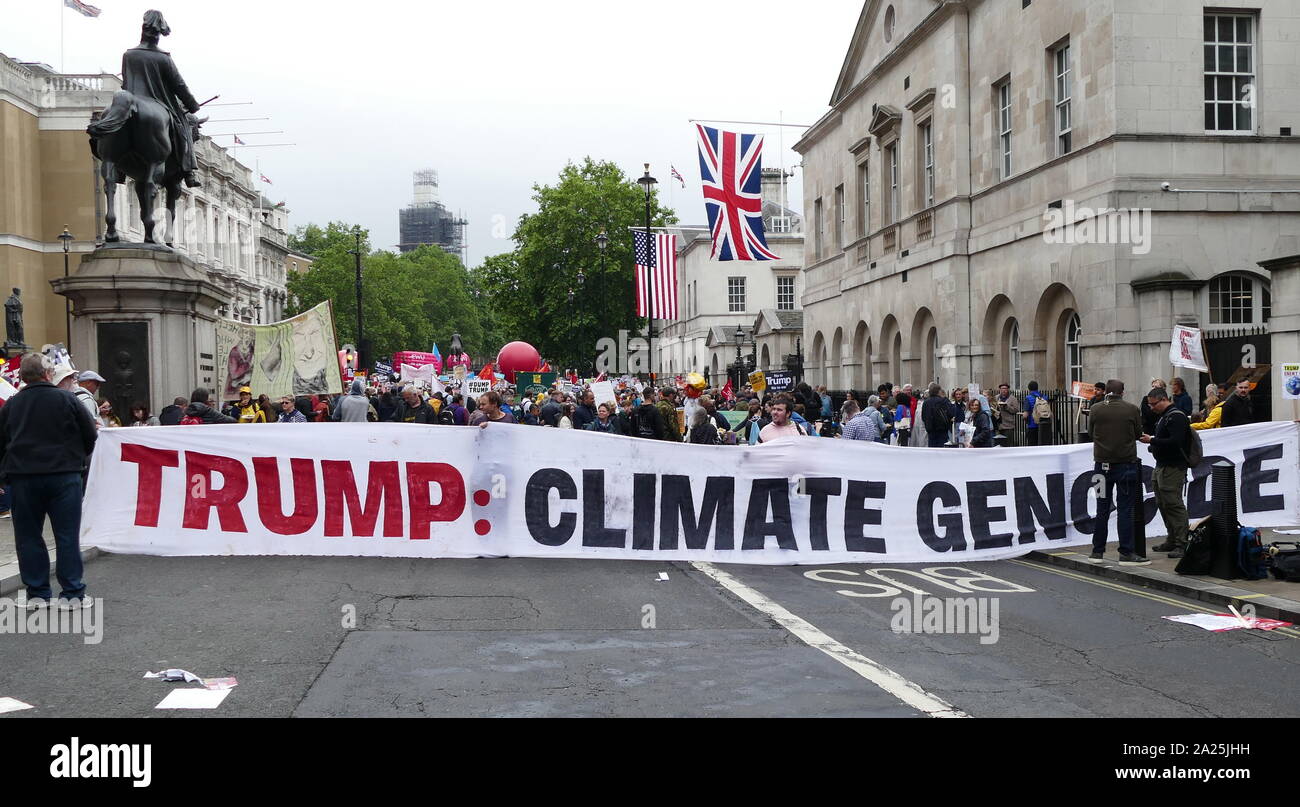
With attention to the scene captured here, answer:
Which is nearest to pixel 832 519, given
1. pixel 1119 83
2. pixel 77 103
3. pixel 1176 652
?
pixel 1176 652

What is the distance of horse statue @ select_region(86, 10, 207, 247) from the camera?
1527 cm

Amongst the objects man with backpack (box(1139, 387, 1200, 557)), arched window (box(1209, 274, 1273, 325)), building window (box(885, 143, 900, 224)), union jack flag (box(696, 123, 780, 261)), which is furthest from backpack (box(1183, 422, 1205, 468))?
building window (box(885, 143, 900, 224))

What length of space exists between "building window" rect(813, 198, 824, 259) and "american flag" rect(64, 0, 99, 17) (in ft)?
122

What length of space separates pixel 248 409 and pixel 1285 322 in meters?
15.0

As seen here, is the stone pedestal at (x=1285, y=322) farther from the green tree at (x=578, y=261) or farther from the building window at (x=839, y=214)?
the green tree at (x=578, y=261)

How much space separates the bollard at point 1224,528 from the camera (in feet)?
35.7

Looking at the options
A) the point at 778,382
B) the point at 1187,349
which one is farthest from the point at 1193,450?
the point at 778,382

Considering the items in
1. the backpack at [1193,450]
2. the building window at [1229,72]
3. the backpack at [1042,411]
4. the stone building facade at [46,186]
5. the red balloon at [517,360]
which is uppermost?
the stone building facade at [46,186]

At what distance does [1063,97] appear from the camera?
2617cm

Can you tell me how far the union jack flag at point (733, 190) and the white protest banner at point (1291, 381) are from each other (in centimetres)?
1619

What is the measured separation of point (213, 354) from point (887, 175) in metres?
26.5

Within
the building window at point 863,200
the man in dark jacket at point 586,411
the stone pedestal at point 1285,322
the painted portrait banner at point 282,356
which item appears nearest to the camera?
the stone pedestal at point 1285,322

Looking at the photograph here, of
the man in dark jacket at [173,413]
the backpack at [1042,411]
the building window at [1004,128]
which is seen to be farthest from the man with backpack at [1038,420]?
the man in dark jacket at [173,413]

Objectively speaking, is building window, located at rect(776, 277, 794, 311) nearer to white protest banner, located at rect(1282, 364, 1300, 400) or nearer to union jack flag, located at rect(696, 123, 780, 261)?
union jack flag, located at rect(696, 123, 780, 261)
